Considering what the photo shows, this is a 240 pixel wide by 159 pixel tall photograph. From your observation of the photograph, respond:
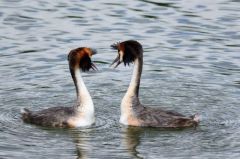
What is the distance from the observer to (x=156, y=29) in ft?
78.3

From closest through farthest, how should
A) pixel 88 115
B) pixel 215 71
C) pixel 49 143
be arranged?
1. pixel 49 143
2. pixel 88 115
3. pixel 215 71

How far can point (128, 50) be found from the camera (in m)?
17.5

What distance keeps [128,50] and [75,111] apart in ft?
4.56

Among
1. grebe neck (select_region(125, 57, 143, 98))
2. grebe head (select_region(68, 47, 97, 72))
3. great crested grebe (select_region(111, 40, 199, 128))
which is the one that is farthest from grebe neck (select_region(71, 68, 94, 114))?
grebe neck (select_region(125, 57, 143, 98))

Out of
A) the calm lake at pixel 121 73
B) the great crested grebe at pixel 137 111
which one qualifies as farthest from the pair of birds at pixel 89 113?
the calm lake at pixel 121 73

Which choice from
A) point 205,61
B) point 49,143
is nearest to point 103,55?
point 205,61

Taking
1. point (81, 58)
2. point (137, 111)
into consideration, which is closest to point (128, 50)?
point (81, 58)

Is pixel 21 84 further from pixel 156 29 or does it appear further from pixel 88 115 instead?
pixel 156 29

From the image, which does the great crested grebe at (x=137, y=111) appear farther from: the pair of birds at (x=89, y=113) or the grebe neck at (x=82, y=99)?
the grebe neck at (x=82, y=99)

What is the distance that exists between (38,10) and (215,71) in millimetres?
6583

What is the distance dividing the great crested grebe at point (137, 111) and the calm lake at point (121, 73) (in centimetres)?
17

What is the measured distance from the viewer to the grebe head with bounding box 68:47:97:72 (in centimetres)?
1716

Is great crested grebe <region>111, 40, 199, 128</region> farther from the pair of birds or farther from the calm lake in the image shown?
the calm lake

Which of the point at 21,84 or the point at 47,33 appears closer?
the point at 21,84
